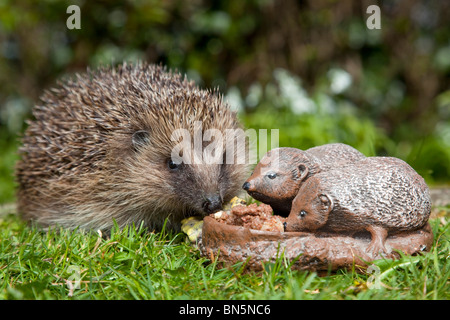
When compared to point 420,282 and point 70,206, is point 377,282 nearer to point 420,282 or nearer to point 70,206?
point 420,282

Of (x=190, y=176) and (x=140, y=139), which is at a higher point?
(x=140, y=139)

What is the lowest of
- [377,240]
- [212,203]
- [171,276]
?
[171,276]

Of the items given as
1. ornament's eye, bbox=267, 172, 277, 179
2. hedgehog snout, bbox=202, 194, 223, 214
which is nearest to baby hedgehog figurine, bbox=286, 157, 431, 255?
A: ornament's eye, bbox=267, 172, 277, 179

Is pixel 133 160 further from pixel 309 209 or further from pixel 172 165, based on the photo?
pixel 309 209

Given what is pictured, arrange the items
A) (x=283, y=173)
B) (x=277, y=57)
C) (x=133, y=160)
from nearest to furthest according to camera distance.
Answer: (x=283, y=173) < (x=133, y=160) < (x=277, y=57)

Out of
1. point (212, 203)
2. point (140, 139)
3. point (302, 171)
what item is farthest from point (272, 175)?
point (140, 139)
